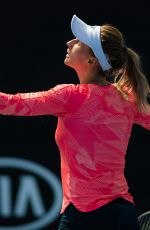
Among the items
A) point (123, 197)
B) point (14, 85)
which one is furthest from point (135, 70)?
point (14, 85)

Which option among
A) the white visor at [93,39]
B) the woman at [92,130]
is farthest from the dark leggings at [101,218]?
the white visor at [93,39]

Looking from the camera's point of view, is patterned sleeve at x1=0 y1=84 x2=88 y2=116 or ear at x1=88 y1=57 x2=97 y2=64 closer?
patterned sleeve at x1=0 y1=84 x2=88 y2=116

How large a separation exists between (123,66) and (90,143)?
0.37 meters

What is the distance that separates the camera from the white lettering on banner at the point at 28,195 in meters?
4.66

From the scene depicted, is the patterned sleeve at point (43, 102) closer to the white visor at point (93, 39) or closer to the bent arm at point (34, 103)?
the bent arm at point (34, 103)

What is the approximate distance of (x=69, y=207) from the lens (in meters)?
2.80

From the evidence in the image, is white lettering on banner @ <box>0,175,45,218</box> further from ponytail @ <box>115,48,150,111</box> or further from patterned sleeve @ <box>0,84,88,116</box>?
patterned sleeve @ <box>0,84,88,116</box>

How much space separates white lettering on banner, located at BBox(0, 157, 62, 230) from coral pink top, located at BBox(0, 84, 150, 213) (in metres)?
1.87

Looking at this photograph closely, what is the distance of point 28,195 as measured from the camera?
467 centimetres

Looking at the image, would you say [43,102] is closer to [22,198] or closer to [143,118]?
[143,118]

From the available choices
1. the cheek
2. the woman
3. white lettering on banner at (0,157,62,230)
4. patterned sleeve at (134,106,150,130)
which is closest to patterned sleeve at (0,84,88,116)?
the woman

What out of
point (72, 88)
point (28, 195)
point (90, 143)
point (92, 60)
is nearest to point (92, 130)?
point (90, 143)

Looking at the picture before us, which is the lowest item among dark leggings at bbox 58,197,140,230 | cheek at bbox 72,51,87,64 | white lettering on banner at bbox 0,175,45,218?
white lettering on banner at bbox 0,175,45,218

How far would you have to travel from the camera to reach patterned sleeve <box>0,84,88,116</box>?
104 inches
